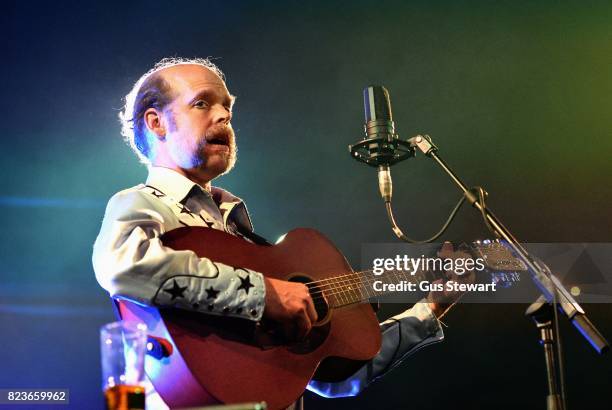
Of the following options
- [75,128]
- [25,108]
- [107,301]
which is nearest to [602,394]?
[107,301]

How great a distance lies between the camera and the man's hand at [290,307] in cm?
232

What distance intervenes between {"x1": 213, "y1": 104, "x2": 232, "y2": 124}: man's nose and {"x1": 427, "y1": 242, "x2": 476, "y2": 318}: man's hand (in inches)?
40.2

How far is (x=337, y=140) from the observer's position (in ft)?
14.3

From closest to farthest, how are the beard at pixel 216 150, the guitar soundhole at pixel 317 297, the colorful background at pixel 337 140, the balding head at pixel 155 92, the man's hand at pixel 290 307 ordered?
the man's hand at pixel 290 307, the guitar soundhole at pixel 317 297, the beard at pixel 216 150, the balding head at pixel 155 92, the colorful background at pixel 337 140

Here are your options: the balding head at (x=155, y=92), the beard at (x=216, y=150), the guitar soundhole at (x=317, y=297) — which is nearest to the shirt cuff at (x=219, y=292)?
the guitar soundhole at (x=317, y=297)

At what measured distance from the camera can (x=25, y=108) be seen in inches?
166

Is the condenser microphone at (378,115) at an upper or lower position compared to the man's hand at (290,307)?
upper

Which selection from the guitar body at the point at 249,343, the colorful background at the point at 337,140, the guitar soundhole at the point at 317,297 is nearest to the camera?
the guitar body at the point at 249,343

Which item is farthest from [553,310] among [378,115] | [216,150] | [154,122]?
[154,122]

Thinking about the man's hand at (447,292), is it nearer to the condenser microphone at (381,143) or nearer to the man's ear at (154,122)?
the condenser microphone at (381,143)

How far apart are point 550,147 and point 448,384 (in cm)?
152

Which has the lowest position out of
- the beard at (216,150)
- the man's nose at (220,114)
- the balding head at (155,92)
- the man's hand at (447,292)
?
the man's hand at (447,292)

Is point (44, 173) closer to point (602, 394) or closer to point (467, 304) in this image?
point (467, 304)

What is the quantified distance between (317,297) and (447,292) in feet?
2.40
